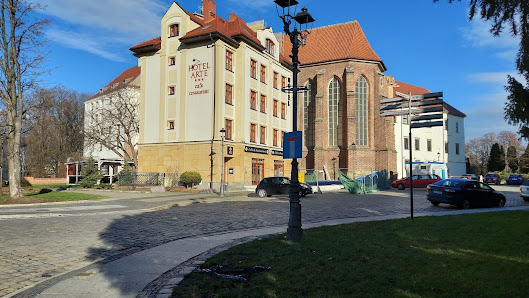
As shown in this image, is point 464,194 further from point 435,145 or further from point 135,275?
point 435,145

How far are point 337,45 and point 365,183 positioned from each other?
3027 cm

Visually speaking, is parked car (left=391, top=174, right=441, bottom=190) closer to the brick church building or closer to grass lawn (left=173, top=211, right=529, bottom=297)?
the brick church building

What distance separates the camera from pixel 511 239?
25.7 feet

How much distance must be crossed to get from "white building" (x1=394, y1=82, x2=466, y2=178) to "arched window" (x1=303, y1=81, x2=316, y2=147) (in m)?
13.6

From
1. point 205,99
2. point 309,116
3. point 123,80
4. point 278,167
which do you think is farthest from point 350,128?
point 123,80

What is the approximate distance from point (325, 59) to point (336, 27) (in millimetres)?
8520

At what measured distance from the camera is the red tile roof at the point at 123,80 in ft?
200

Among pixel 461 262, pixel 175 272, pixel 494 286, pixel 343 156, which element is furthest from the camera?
pixel 343 156

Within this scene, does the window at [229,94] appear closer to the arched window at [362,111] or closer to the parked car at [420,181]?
the parked car at [420,181]

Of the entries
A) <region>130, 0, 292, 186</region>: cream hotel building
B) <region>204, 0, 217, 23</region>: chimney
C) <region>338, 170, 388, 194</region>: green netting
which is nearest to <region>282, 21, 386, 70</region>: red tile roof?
<region>204, 0, 217, 23</region>: chimney

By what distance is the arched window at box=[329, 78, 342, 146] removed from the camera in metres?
54.1

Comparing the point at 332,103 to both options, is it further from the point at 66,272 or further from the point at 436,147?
the point at 66,272

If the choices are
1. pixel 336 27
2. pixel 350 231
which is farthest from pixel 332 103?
pixel 350 231

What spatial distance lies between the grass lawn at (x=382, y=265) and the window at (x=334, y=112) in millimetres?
44801
